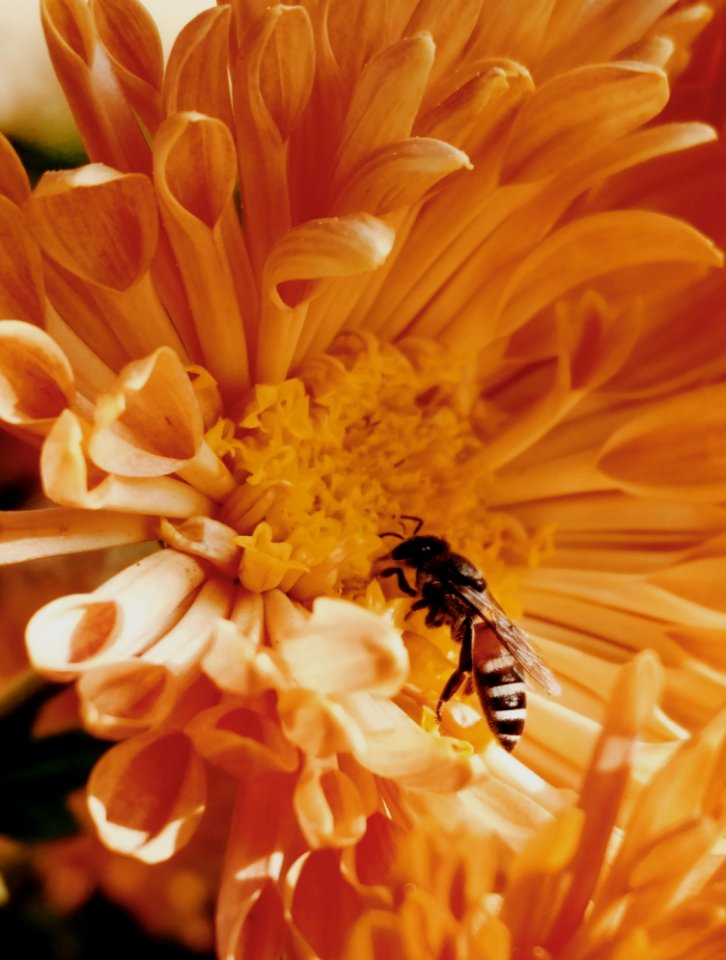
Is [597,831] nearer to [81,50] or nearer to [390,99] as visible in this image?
[390,99]

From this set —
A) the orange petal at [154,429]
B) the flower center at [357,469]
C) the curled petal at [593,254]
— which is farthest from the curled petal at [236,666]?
the curled petal at [593,254]

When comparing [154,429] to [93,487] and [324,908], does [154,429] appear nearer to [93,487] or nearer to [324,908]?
[93,487]

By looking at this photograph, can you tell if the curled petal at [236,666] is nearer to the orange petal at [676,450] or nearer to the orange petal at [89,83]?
the orange petal at [89,83]

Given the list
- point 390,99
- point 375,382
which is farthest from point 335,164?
point 375,382

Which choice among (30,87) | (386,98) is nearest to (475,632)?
(386,98)

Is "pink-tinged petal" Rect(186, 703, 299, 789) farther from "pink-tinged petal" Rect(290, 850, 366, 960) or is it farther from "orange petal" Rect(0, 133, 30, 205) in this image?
"orange petal" Rect(0, 133, 30, 205)

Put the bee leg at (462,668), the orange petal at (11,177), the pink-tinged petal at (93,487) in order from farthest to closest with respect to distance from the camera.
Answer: the bee leg at (462,668) → the orange petal at (11,177) → the pink-tinged petal at (93,487)

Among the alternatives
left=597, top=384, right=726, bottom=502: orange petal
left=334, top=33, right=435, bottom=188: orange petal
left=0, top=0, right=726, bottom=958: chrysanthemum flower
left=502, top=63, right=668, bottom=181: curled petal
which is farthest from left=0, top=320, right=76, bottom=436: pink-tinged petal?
left=597, top=384, right=726, bottom=502: orange petal
